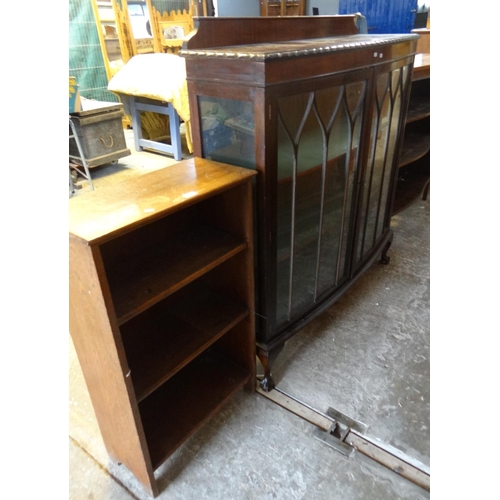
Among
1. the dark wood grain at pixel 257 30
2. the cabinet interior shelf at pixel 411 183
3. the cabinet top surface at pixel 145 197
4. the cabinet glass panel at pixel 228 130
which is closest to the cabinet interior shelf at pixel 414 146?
the cabinet interior shelf at pixel 411 183

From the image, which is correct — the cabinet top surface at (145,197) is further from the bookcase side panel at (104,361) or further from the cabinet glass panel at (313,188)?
the cabinet glass panel at (313,188)

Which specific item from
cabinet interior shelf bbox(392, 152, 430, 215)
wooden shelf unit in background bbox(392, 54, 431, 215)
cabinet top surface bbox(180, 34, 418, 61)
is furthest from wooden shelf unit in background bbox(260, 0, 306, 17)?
cabinet top surface bbox(180, 34, 418, 61)

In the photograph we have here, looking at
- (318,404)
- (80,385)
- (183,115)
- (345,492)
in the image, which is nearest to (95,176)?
(183,115)

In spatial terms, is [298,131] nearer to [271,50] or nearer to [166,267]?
[271,50]

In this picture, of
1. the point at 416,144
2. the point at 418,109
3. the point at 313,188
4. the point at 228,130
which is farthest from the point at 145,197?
the point at 416,144

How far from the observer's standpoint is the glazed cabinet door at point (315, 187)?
1.21 m

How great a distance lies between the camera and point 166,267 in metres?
1.10

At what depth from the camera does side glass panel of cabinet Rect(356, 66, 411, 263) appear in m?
1.58

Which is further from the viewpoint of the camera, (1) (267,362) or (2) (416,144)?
(2) (416,144)

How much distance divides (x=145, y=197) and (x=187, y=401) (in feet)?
2.47

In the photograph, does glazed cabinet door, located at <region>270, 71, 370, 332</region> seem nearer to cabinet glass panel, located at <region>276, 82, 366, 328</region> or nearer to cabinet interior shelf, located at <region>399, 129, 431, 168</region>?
cabinet glass panel, located at <region>276, 82, 366, 328</region>

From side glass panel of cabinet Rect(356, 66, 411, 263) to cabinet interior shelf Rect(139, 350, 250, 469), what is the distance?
85 cm

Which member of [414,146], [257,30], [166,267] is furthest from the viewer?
[414,146]

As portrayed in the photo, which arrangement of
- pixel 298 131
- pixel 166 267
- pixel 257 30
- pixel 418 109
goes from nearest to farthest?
1. pixel 166 267
2. pixel 298 131
3. pixel 257 30
4. pixel 418 109
